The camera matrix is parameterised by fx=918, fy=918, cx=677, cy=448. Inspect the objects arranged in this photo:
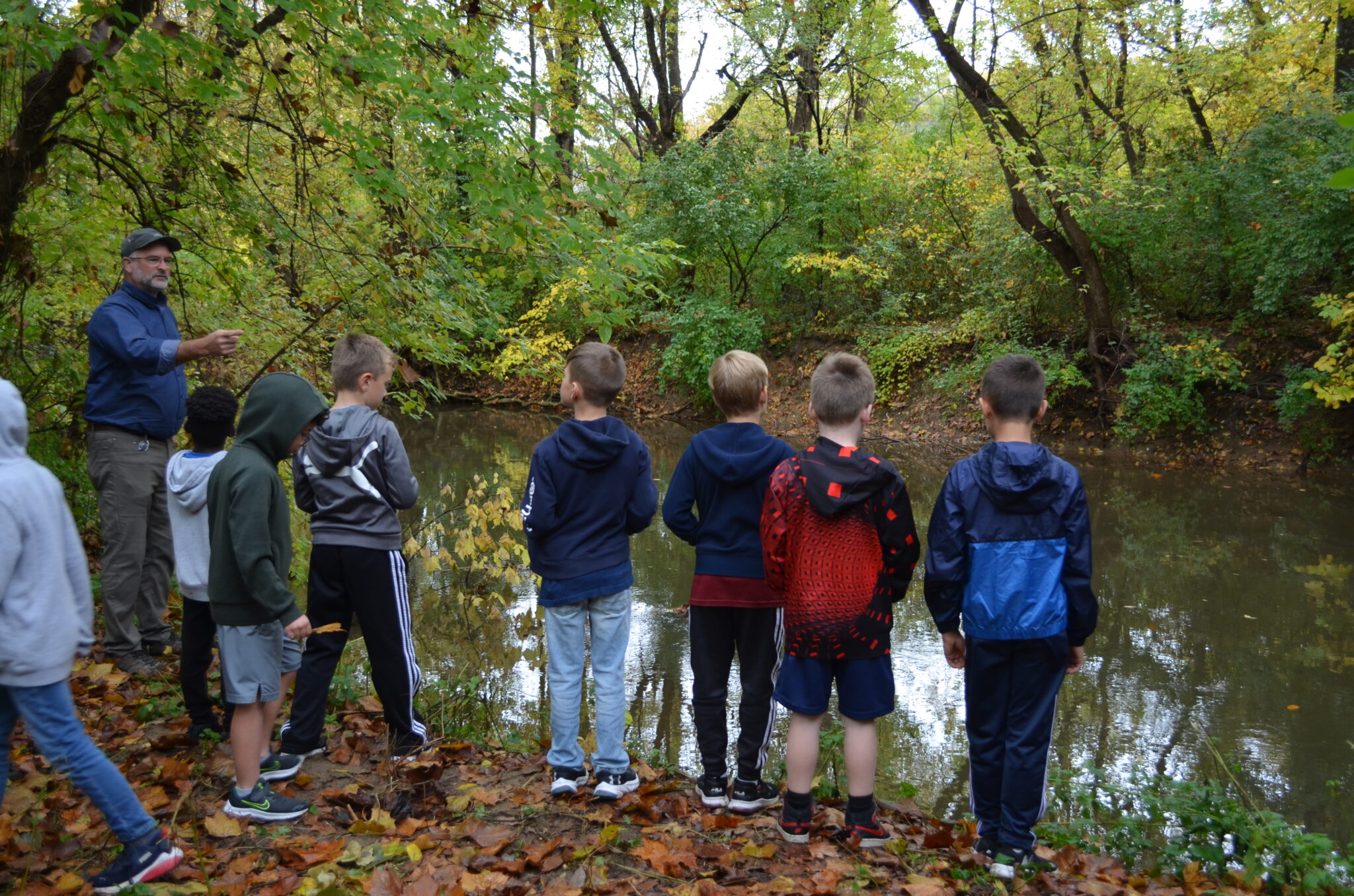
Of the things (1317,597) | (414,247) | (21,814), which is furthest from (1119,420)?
(21,814)

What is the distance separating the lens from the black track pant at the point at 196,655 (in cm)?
383

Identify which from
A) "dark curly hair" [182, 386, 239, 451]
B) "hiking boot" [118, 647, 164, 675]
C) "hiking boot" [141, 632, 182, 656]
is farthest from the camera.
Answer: "hiking boot" [141, 632, 182, 656]

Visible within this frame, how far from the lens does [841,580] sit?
3.24m

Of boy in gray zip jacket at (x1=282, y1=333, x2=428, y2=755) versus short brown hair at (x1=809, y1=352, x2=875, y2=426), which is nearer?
short brown hair at (x1=809, y1=352, x2=875, y2=426)

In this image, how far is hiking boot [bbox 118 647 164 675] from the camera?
15.3 feet

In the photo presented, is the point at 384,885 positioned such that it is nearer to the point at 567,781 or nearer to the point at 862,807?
the point at 567,781

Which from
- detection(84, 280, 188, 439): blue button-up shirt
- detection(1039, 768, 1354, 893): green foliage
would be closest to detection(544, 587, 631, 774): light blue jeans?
detection(1039, 768, 1354, 893): green foliage

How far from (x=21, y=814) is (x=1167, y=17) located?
16524 millimetres

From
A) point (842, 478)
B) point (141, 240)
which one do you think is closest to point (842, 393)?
point (842, 478)

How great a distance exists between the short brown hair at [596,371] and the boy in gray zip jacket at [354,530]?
74 centimetres

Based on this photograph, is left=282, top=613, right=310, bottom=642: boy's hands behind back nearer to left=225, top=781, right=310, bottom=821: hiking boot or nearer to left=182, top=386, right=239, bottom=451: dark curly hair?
left=225, top=781, right=310, bottom=821: hiking boot

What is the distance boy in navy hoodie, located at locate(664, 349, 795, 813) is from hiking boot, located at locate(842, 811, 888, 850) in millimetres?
427

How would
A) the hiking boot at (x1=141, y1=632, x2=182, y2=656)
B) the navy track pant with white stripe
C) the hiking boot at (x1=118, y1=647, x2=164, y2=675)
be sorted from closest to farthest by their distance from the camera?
the navy track pant with white stripe → the hiking boot at (x1=118, y1=647, x2=164, y2=675) → the hiking boot at (x1=141, y1=632, x2=182, y2=656)

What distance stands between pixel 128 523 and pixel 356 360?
69.0 inches
